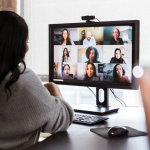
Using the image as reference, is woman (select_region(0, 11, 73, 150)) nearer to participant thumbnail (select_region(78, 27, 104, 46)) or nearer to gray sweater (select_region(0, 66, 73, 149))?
gray sweater (select_region(0, 66, 73, 149))

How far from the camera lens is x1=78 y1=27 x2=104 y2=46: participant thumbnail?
1.33m

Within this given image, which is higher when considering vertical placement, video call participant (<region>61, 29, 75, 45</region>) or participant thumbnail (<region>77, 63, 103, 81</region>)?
video call participant (<region>61, 29, 75, 45</region>)

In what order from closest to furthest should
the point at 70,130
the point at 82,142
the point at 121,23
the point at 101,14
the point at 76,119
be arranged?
the point at 82,142
the point at 70,130
the point at 76,119
the point at 121,23
the point at 101,14

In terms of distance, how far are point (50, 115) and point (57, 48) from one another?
74 centimetres

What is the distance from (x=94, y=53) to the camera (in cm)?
135

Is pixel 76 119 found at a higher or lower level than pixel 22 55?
lower

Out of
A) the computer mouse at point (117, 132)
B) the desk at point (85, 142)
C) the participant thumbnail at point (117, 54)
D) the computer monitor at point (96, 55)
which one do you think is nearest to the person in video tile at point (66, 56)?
the computer monitor at point (96, 55)

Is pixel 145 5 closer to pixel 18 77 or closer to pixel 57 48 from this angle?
pixel 57 48

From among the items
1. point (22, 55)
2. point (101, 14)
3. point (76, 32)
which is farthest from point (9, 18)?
point (101, 14)

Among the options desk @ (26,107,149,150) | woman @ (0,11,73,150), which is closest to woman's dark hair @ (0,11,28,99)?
woman @ (0,11,73,150)

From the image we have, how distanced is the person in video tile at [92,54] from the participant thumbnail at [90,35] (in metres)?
0.03

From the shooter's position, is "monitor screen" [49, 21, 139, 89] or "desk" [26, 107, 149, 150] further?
"monitor screen" [49, 21, 139, 89]

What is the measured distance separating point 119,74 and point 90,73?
0.18 metres

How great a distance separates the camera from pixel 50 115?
2.61 feet
